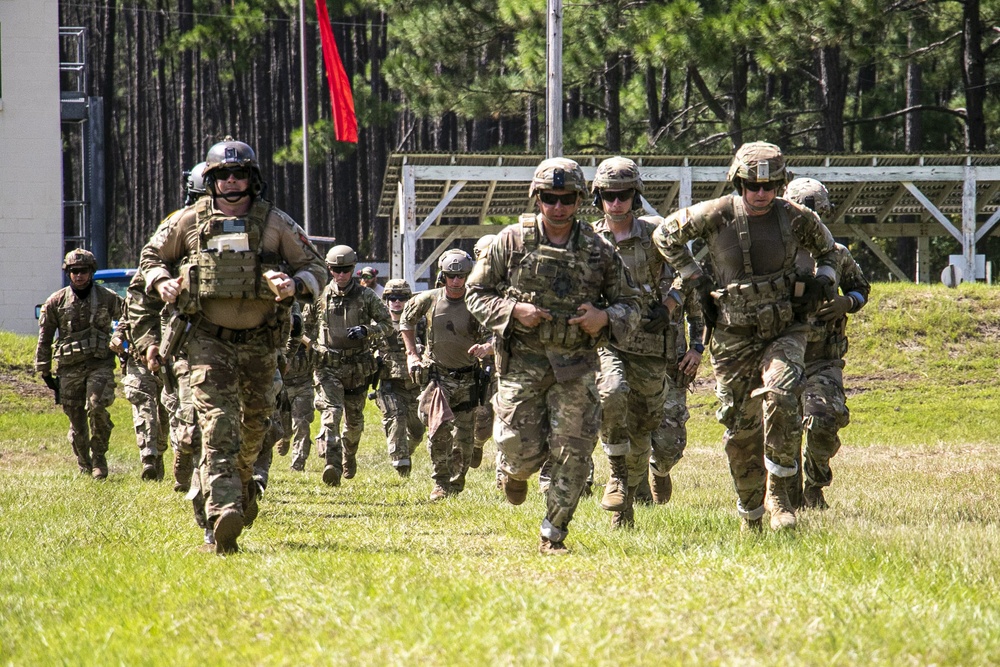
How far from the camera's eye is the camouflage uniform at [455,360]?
1218cm

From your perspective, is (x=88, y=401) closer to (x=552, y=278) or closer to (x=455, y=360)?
(x=455, y=360)

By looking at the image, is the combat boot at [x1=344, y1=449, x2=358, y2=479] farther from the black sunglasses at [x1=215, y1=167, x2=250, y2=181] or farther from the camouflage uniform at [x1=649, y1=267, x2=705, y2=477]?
the black sunglasses at [x1=215, y1=167, x2=250, y2=181]

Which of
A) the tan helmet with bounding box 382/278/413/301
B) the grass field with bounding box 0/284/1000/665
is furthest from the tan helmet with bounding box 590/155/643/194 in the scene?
the tan helmet with bounding box 382/278/413/301

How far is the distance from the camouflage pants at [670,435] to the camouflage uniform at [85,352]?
6.22 metres

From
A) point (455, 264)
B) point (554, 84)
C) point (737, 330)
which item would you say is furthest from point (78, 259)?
point (737, 330)

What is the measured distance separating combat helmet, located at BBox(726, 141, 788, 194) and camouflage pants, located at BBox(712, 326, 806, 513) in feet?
2.95

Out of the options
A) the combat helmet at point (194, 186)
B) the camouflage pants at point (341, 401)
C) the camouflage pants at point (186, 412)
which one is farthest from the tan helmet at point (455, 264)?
the camouflage pants at point (186, 412)

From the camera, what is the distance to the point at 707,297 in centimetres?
786

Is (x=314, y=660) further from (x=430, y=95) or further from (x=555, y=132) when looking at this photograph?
(x=430, y=95)

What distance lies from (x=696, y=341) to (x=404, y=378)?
5133mm

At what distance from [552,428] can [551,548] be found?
637 millimetres

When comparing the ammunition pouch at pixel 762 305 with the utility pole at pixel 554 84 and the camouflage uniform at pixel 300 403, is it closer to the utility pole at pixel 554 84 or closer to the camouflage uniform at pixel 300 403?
the camouflage uniform at pixel 300 403

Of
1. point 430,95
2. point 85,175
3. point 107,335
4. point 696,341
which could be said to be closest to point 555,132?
point 107,335

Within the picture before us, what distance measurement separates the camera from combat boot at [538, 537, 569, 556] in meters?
6.93
